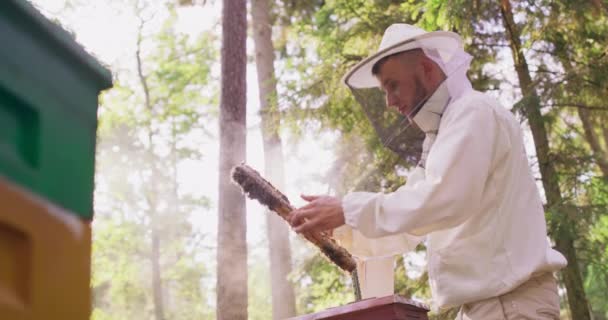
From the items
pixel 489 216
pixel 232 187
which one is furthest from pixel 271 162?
pixel 489 216

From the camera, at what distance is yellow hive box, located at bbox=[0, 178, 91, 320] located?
3.09ft

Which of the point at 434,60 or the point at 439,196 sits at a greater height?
the point at 434,60

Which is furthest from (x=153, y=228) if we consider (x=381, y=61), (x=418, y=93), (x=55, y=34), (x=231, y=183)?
(x=55, y=34)

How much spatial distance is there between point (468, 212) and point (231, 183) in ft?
13.5

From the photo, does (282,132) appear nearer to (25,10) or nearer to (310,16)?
(310,16)

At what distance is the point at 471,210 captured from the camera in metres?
2.20

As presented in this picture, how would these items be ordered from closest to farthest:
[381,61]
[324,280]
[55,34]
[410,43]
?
[55,34], [410,43], [381,61], [324,280]

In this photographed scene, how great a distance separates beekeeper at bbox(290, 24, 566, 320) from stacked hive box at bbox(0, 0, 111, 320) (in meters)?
1.15

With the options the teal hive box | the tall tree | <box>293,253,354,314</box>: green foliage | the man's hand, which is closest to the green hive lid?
the teal hive box

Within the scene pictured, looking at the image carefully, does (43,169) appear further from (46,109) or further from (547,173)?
(547,173)

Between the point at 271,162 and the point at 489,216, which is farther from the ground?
the point at 271,162

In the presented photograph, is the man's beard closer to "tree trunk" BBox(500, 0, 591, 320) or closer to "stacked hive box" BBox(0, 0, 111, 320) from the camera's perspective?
"stacked hive box" BBox(0, 0, 111, 320)

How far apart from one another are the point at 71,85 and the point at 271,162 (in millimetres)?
8834

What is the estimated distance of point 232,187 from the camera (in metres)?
6.83
